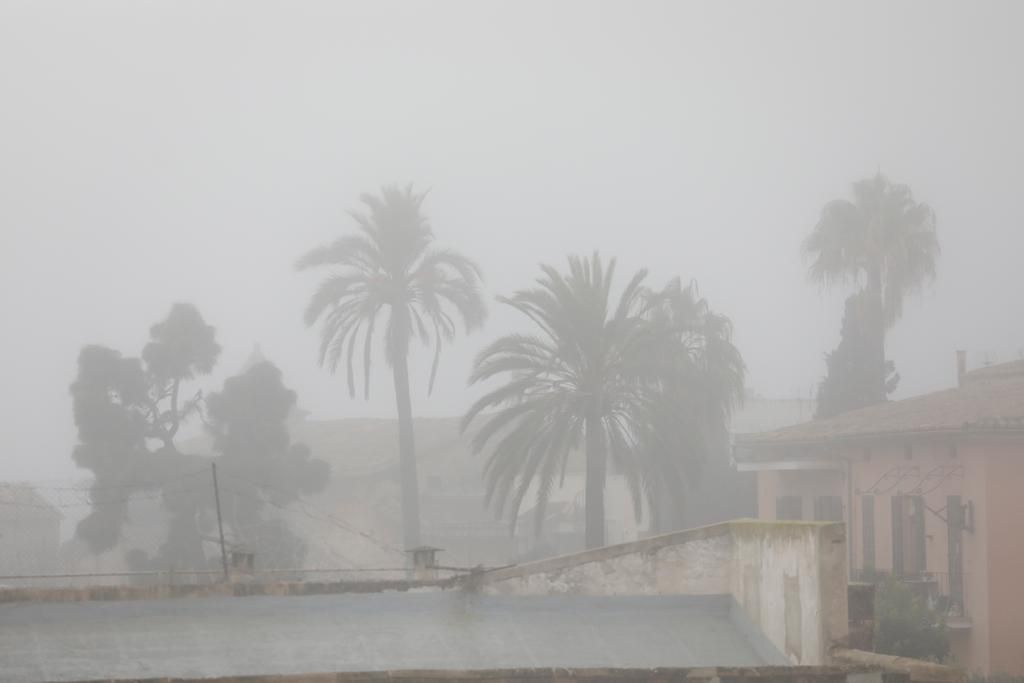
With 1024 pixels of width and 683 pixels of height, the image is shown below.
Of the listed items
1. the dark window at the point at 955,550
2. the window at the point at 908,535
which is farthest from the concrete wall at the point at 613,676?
the window at the point at 908,535

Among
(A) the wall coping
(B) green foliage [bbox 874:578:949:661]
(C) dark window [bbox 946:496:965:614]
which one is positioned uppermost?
(A) the wall coping

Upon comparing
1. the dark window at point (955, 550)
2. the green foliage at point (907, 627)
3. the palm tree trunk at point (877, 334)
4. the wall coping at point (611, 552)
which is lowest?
the green foliage at point (907, 627)

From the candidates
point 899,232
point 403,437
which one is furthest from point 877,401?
point 403,437

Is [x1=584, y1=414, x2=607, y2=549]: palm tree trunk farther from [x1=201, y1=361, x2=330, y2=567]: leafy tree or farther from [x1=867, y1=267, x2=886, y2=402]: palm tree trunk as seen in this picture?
[x1=867, y1=267, x2=886, y2=402]: palm tree trunk

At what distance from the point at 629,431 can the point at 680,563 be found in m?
22.9

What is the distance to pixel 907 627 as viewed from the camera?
29203 millimetres

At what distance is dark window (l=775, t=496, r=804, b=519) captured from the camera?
40.7 meters

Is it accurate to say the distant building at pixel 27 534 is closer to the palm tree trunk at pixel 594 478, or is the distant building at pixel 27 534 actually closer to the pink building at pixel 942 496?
the palm tree trunk at pixel 594 478

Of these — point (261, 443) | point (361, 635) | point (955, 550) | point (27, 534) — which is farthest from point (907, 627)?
point (27, 534)

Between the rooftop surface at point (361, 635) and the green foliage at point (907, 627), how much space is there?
15.3 metres

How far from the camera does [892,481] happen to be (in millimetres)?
34906

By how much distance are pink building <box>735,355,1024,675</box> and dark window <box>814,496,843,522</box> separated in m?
0.04

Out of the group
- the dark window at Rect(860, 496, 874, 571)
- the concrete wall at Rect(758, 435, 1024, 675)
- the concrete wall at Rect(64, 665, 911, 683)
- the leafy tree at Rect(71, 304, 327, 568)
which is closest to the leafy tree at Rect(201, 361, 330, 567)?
the leafy tree at Rect(71, 304, 327, 568)

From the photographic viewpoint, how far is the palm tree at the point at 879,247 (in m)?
53.9
